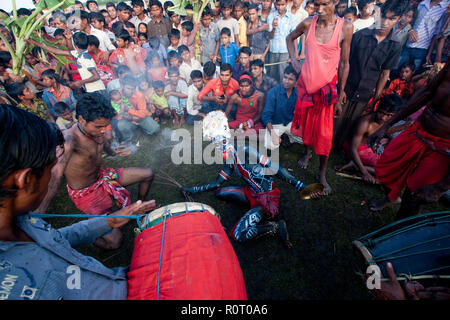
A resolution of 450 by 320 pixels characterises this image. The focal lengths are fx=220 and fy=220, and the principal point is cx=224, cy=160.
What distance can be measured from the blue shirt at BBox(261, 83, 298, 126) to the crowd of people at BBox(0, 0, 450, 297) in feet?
0.09

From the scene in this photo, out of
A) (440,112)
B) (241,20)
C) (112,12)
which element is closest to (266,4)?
(241,20)

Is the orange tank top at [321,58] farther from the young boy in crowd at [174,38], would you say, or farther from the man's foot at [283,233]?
the young boy in crowd at [174,38]

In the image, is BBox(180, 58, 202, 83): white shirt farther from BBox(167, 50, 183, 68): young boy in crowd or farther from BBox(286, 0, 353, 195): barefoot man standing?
BBox(286, 0, 353, 195): barefoot man standing

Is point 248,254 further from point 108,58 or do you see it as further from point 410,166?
point 108,58

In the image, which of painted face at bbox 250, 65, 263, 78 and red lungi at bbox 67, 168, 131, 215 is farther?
painted face at bbox 250, 65, 263, 78

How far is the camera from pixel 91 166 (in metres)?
3.10

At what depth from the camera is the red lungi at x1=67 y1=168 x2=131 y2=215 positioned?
10.2 ft

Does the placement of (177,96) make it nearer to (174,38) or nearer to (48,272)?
(174,38)

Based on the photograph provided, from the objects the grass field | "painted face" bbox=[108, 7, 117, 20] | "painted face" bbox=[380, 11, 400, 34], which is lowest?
the grass field

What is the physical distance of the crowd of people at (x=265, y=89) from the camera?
2770mm

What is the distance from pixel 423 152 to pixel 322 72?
5.58 ft

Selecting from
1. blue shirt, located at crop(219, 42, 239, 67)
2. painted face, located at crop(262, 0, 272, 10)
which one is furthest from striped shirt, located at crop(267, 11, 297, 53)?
blue shirt, located at crop(219, 42, 239, 67)

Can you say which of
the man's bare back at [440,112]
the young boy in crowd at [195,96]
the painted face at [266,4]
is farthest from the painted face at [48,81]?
the man's bare back at [440,112]
